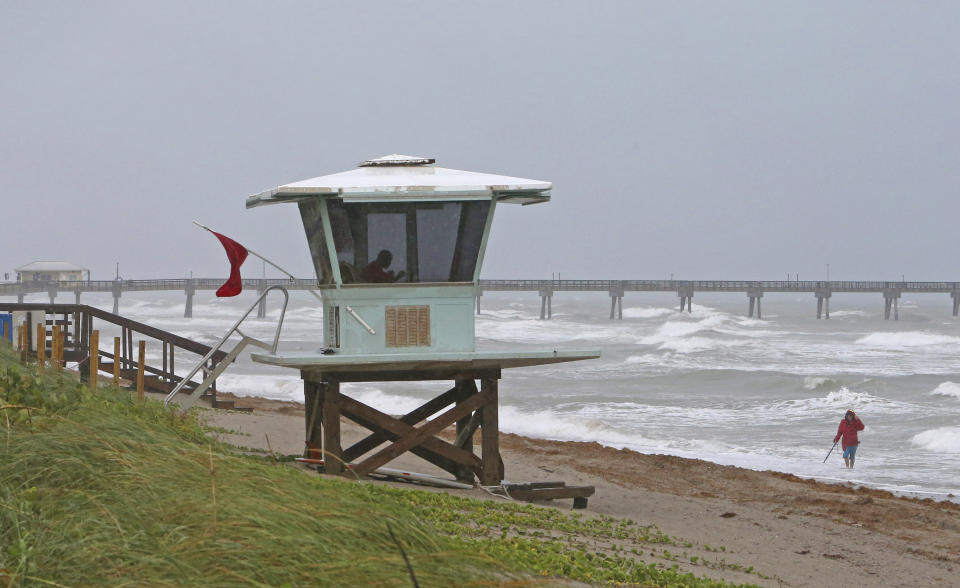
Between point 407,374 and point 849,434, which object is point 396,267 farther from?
point 849,434

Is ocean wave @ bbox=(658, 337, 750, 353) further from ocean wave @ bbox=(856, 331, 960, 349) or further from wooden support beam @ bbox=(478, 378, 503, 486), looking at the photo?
wooden support beam @ bbox=(478, 378, 503, 486)

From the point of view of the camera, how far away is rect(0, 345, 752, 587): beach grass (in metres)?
4.76

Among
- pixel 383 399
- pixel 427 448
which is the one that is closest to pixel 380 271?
pixel 427 448

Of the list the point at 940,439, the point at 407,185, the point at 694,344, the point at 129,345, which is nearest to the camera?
the point at 407,185

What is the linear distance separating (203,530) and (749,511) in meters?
10.1

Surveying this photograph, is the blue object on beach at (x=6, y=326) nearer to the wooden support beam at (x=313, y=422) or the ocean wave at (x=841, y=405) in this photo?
the wooden support beam at (x=313, y=422)

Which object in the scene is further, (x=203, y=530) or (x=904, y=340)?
(x=904, y=340)

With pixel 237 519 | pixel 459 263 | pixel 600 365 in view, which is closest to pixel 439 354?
pixel 459 263

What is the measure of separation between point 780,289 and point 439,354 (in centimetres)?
11869

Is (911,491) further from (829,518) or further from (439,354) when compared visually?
(439,354)

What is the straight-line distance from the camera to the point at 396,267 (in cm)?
1216

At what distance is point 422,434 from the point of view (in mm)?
12703

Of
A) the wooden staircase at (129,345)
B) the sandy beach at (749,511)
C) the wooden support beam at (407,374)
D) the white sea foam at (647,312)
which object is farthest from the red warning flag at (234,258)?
the white sea foam at (647,312)

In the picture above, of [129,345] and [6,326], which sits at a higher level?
[6,326]
